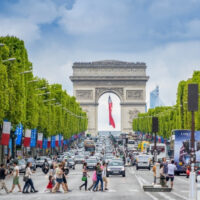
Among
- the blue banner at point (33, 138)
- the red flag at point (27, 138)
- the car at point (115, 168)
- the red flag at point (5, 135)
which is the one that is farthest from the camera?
the blue banner at point (33, 138)

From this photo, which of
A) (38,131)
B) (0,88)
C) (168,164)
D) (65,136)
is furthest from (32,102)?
(65,136)

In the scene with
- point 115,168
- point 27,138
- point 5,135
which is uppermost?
point 27,138

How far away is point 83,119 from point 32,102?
112 metres

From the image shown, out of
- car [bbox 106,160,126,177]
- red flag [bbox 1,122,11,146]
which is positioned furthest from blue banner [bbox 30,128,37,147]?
red flag [bbox 1,122,11,146]

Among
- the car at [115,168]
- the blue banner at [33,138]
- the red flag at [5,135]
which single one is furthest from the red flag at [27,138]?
the red flag at [5,135]

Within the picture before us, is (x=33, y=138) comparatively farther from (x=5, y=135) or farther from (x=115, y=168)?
(x=5, y=135)

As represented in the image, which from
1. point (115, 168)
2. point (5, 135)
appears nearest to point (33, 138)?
point (115, 168)

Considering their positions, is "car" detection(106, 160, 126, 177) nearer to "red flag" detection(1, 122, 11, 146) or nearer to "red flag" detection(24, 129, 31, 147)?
"red flag" detection(1, 122, 11, 146)

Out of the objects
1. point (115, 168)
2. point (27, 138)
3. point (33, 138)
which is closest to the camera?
point (115, 168)

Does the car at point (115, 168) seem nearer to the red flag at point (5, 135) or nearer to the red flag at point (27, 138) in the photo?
the red flag at point (5, 135)

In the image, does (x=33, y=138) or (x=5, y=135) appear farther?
(x=33, y=138)

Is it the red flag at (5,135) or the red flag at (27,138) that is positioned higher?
the red flag at (27,138)

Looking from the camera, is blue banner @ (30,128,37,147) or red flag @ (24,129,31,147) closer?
red flag @ (24,129,31,147)

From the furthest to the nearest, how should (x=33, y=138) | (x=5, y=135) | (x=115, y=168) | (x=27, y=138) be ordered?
(x=33, y=138) < (x=27, y=138) < (x=115, y=168) < (x=5, y=135)
